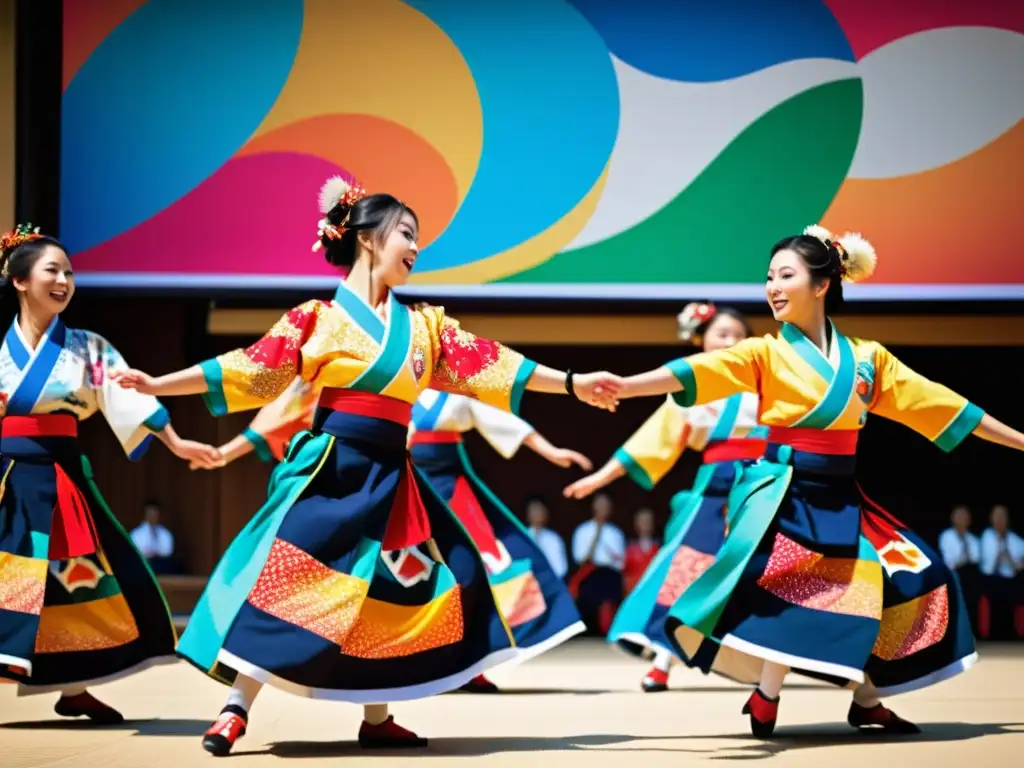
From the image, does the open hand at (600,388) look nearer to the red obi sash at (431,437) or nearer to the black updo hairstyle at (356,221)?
the black updo hairstyle at (356,221)

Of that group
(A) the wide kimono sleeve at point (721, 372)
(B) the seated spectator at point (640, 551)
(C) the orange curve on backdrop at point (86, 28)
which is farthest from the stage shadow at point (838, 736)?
(C) the orange curve on backdrop at point (86, 28)

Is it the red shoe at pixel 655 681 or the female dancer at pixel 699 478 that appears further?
the red shoe at pixel 655 681

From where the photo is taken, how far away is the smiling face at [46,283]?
4.04 m

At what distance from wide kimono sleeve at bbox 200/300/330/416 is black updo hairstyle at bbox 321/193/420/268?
0.76 ft

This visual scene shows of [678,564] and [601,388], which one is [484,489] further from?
[601,388]

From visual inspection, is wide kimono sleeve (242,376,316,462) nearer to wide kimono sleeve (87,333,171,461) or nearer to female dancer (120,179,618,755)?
wide kimono sleeve (87,333,171,461)

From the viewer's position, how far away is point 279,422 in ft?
14.6

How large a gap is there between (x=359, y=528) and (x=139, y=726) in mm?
973

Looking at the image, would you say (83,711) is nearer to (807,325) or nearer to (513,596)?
(513,596)

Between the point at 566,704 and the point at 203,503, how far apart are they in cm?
453

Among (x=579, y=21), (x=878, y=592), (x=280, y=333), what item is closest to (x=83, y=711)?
(x=280, y=333)

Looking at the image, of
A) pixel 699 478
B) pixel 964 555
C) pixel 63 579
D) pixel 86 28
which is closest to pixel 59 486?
pixel 63 579

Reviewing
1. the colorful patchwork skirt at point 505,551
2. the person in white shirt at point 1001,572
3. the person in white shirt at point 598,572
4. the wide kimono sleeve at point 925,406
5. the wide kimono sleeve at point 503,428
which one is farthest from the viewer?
the person in white shirt at point 598,572

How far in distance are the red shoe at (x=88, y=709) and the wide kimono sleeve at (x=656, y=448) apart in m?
1.95
